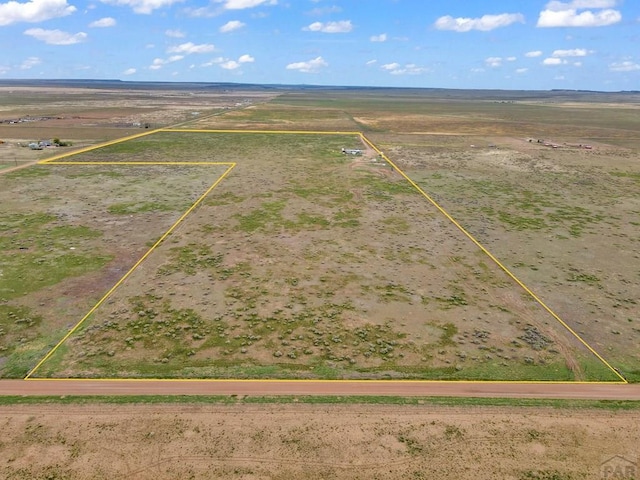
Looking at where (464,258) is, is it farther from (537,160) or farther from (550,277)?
(537,160)

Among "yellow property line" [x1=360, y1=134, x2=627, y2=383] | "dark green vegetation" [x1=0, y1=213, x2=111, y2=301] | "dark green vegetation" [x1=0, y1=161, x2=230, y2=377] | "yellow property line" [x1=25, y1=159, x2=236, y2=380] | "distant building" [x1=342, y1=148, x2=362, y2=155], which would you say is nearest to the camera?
"yellow property line" [x1=25, y1=159, x2=236, y2=380]

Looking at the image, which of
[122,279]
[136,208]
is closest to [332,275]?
[122,279]

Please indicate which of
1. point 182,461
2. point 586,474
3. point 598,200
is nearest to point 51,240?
point 182,461

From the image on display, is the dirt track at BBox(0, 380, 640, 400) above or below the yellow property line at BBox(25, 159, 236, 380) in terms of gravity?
below

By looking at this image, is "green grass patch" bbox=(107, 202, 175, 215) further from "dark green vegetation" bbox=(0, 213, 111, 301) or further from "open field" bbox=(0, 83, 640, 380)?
"dark green vegetation" bbox=(0, 213, 111, 301)

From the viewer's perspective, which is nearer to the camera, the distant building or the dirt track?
the dirt track

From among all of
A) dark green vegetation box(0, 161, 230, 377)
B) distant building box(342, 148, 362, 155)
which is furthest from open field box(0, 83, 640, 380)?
A: distant building box(342, 148, 362, 155)
